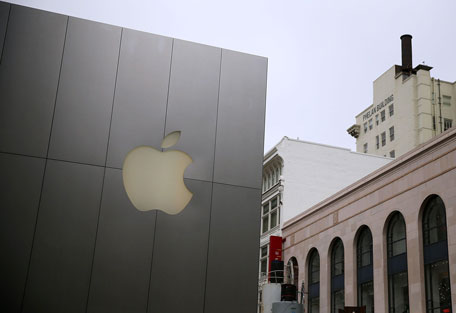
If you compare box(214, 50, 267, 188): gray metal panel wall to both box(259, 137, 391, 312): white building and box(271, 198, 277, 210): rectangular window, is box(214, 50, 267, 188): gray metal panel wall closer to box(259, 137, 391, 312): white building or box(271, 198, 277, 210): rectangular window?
box(259, 137, 391, 312): white building

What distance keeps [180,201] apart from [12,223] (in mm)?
3613

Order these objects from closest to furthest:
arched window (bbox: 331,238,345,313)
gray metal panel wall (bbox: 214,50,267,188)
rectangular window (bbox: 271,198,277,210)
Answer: gray metal panel wall (bbox: 214,50,267,188) → arched window (bbox: 331,238,345,313) → rectangular window (bbox: 271,198,277,210)

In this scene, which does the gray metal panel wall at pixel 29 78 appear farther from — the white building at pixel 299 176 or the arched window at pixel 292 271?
the white building at pixel 299 176

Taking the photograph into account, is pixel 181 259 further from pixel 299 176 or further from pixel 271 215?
pixel 271 215

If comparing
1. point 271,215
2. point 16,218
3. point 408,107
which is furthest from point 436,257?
point 408,107

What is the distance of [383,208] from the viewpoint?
1350 inches

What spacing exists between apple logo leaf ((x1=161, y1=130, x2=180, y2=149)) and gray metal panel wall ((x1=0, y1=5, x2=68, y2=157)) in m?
2.59

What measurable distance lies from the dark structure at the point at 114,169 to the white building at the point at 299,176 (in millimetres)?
35652

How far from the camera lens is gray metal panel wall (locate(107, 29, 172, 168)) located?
45.4 feet

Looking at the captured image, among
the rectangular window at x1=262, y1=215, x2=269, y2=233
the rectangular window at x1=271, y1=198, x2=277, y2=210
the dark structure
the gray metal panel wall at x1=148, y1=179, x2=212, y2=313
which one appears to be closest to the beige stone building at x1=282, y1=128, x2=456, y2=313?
the rectangular window at x1=271, y1=198, x2=277, y2=210

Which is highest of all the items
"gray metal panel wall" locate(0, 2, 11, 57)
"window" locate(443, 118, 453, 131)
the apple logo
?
"window" locate(443, 118, 453, 131)

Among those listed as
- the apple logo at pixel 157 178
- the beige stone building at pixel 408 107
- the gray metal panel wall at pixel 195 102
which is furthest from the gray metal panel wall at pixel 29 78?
the beige stone building at pixel 408 107

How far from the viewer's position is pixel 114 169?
1356 cm

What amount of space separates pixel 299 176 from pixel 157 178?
38.7 metres
